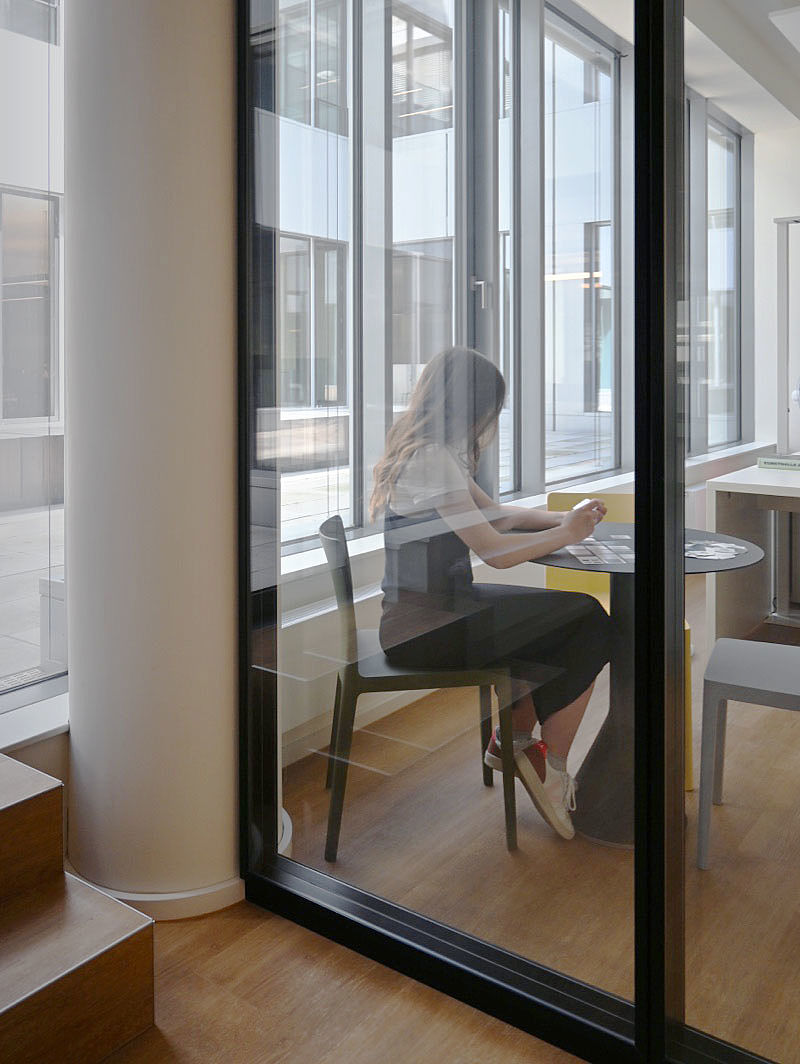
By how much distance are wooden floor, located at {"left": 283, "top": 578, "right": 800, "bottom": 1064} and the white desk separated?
65 mm

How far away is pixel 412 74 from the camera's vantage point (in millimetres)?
1949

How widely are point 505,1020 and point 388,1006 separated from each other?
0.80 feet

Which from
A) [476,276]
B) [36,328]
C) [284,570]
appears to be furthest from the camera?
[36,328]

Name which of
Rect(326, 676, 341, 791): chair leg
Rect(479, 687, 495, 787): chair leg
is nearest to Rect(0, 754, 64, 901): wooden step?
Rect(326, 676, 341, 791): chair leg

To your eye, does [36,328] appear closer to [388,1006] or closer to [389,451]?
[389,451]

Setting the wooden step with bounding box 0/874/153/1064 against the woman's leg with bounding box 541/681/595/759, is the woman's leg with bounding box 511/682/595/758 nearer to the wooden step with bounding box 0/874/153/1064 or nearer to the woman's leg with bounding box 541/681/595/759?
the woman's leg with bounding box 541/681/595/759

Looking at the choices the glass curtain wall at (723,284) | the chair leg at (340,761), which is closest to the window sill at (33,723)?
the chair leg at (340,761)

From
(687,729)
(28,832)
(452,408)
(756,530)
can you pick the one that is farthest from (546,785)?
(28,832)

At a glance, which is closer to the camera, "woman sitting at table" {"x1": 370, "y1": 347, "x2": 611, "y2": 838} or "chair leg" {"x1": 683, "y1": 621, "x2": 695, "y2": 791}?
"chair leg" {"x1": 683, "y1": 621, "x2": 695, "y2": 791}

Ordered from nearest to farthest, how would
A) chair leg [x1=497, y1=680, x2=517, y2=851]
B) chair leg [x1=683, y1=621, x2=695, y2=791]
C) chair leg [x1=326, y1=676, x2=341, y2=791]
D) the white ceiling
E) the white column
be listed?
the white ceiling → chair leg [x1=683, y1=621, x2=695, y2=791] → chair leg [x1=497, y1=680, x2=517, y2=851] → the white column → chair leg [x1=326, y1=676, x2=341, y2=791]

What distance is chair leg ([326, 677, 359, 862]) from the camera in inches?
87.8

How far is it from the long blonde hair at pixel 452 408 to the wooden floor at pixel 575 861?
0.50 meters

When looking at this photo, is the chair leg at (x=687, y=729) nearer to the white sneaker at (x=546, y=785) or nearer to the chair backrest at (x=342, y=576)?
the white sneaker at (x=546, y=785)

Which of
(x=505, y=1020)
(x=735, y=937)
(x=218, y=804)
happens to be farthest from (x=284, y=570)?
(x=735, y=937)
